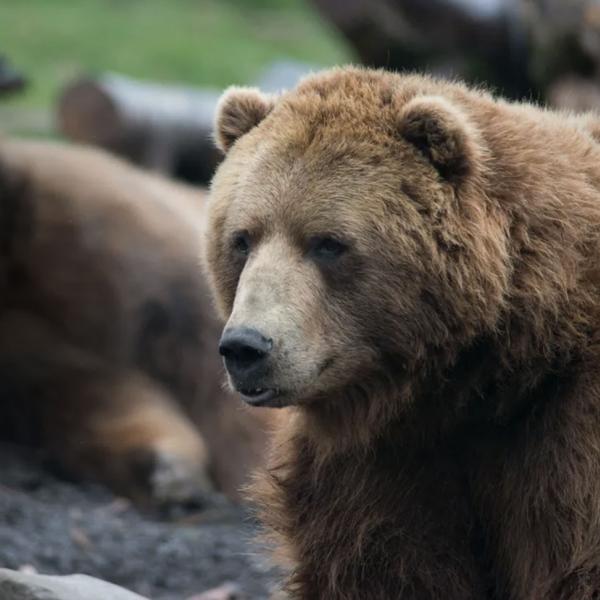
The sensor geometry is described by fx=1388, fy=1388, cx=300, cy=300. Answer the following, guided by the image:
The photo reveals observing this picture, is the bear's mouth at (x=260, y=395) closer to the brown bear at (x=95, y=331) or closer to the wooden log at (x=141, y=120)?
the brown bear at (x=95, y=331)

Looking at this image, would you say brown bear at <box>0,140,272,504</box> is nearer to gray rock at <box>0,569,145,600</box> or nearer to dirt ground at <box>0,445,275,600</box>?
dirt ground at <box>0,445,275,600</box>

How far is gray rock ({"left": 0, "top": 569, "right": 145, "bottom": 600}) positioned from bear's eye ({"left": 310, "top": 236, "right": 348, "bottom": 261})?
4.51 ft

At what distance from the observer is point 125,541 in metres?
7.43

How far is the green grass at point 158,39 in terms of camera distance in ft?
68.9

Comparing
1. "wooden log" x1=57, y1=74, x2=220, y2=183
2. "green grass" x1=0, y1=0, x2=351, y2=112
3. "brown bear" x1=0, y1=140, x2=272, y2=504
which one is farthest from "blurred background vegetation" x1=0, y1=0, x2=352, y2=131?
"brown bear" x1=0, y1=140, x2=272, y2=504

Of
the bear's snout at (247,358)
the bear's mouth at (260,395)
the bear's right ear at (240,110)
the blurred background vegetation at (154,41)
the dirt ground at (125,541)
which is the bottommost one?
the dirt ground at (125,541)

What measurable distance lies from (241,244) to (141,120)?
7143mm

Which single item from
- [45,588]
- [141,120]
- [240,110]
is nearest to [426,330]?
[240,110]

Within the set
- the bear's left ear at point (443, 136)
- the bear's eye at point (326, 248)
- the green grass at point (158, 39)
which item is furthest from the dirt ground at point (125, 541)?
the green grass at point (158, 39)

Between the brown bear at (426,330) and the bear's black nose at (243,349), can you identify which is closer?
the bear's black nose at (243,349)

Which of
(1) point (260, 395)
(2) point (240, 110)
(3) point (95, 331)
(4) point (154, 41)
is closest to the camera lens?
(1) point (260, 395)

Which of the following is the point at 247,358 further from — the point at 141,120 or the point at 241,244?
the point at 141,120

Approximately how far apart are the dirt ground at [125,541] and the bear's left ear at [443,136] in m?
1.90

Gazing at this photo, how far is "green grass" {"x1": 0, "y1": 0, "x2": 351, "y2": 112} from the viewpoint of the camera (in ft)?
68.9
